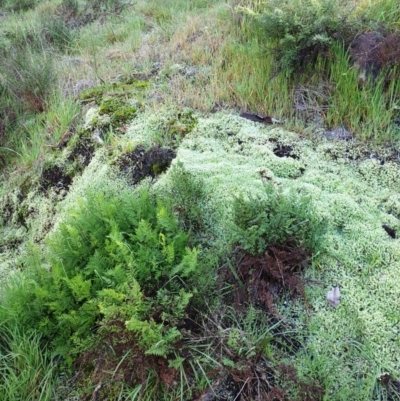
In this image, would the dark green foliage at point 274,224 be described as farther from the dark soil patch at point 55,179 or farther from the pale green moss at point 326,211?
the dark soil patch at point 55,179

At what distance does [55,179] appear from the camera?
3.85 meters

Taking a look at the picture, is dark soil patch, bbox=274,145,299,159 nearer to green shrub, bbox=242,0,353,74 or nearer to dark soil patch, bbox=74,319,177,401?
green shrub, bbox=242,0,353,74

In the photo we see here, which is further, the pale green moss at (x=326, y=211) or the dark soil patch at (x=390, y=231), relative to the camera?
the dark soil patch at (x=390, y=231)

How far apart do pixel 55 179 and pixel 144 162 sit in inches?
40.0

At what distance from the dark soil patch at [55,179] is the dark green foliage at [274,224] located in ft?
6.35

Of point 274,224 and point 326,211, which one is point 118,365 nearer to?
point 274,224

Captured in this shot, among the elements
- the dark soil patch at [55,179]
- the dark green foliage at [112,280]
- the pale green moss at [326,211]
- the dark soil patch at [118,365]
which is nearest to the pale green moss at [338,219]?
the pale green moss at [326,211]

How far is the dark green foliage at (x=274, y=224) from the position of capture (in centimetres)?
245

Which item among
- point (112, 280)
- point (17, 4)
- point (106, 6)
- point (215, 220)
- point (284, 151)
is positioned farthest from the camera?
point (17, 4)

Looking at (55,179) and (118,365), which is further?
(55,179)

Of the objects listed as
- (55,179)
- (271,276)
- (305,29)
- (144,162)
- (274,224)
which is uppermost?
(305,29)

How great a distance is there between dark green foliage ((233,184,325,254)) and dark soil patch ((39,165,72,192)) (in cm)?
193

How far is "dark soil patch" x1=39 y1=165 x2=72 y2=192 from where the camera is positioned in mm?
3795

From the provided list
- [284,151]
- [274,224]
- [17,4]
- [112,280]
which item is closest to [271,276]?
[274,224]
